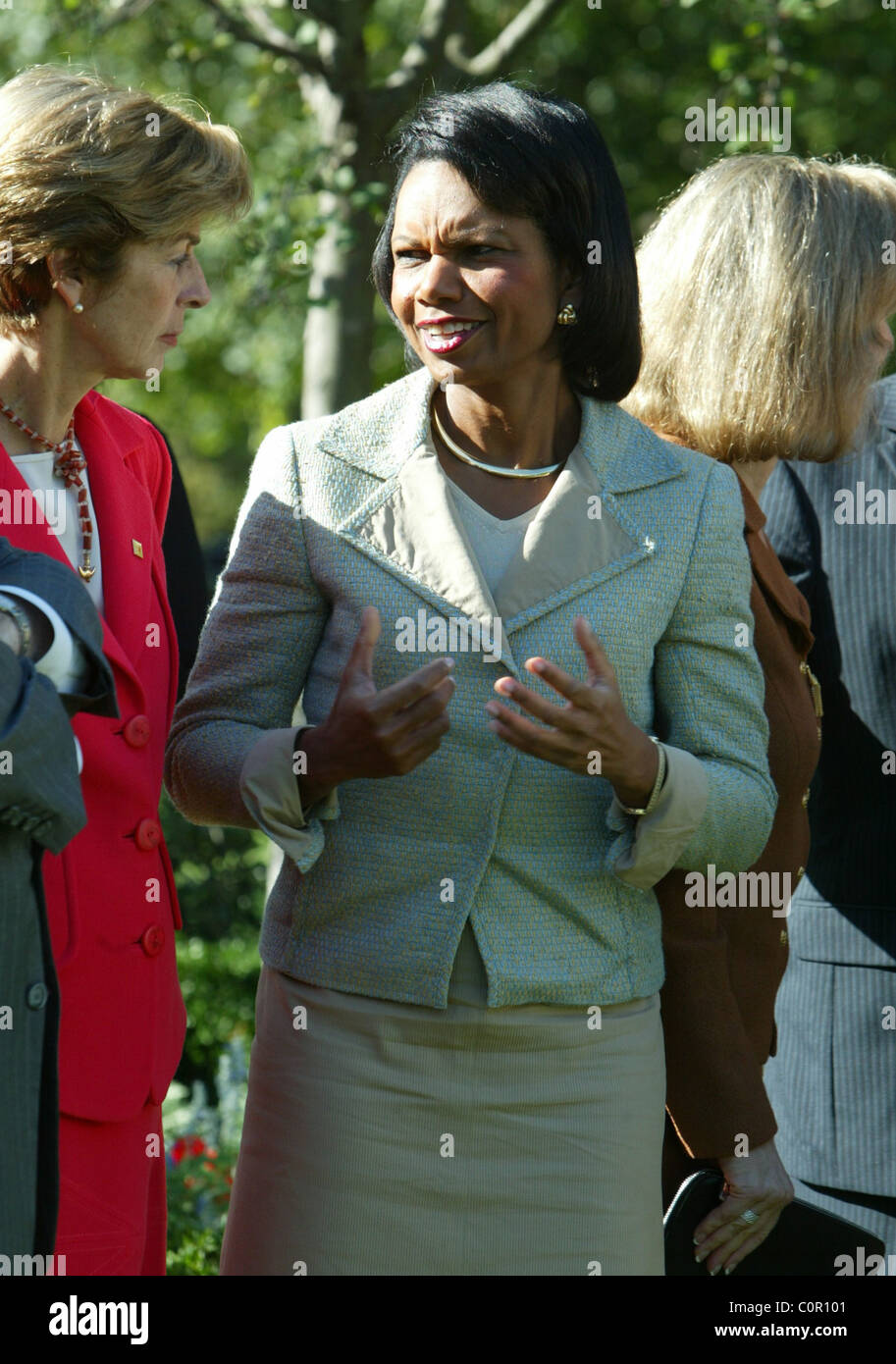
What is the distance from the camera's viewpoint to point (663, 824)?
2467mm

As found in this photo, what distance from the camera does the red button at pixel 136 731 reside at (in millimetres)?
2727

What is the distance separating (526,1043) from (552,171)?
1.38 meters

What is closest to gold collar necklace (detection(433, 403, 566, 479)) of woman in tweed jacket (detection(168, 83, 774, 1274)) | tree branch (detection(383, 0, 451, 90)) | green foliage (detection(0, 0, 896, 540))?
woman in tweed jacket (detection(168, 83, 774, 1274))

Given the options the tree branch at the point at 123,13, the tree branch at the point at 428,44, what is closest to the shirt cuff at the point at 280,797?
the tree branch at the point at 428,44

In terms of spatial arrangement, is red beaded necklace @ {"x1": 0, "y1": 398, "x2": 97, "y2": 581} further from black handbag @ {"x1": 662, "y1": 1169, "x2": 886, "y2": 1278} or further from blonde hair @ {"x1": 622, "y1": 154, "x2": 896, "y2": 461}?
black handbag @ {"x1": 662, "y1": 1169, "x2": 886, "y2": 1278}

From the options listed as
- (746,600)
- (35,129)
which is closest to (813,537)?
(746,600)

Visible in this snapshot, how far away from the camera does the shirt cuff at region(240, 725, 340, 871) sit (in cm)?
238

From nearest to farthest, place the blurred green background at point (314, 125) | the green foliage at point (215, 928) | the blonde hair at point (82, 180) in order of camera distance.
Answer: the blonde hair at point (82, 180), the blurred green background at point (314, 125), the green foliage at point (215, 928)

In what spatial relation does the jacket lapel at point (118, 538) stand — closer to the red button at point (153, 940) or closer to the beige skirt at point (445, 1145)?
the red button at point (153, 940)

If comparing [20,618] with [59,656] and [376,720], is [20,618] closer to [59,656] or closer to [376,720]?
[59,656]

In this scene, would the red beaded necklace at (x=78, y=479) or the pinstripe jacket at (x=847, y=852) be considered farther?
the pinstripe jacket at (x=847, y=852)

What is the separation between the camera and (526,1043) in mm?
2494

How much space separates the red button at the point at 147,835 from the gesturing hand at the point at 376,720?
20.5 inches

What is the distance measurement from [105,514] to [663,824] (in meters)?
1.12
